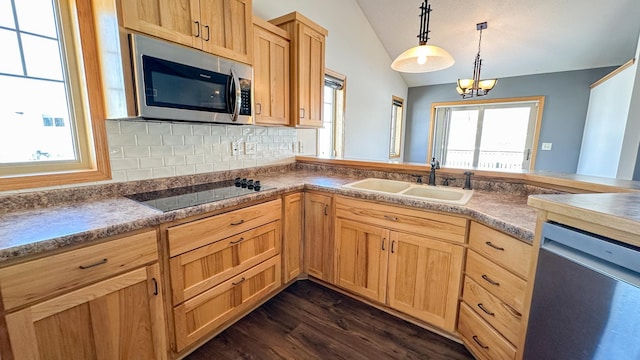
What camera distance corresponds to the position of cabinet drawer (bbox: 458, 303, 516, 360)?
1.28m

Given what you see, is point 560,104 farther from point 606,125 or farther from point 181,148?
point 181,148

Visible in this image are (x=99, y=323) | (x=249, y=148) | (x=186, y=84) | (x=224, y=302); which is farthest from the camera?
(x=249, y=148)

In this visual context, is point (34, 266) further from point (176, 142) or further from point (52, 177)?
point (176, 142)

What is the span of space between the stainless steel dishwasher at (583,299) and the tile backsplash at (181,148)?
2.08 m

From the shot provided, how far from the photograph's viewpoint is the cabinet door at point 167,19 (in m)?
1.26

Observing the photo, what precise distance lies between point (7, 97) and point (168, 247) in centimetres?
109

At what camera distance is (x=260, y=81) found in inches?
83.0

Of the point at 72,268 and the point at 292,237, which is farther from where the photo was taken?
the point at 292,237

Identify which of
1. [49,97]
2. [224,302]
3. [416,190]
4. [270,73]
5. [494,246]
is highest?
[270,73]

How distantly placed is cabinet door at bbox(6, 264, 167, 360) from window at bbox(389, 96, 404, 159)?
198 inches

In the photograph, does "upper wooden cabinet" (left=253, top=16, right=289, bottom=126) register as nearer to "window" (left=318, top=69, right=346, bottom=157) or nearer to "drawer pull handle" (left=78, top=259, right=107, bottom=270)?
"window" (left=318, top=69, right=346, bottom=157)

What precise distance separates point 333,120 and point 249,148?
5.74ft

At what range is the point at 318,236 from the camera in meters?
2.12

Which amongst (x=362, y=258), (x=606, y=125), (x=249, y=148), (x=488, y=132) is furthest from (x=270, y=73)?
(x=488, y=132)
